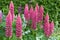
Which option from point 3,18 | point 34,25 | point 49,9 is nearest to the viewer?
point 34,25

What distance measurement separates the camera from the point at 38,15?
3.95m

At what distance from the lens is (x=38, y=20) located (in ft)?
12.8

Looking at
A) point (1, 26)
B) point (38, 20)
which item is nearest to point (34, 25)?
point (38, 20)

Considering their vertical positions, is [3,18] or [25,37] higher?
[3,18]

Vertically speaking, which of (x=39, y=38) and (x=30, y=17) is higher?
(x=30, y=17)

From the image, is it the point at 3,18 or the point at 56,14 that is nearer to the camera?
the point at 3,18

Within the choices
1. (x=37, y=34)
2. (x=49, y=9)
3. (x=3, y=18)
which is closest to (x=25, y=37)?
(x=37, y=34)

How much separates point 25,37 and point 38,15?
39cm

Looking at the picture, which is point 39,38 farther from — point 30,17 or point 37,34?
point 30,17

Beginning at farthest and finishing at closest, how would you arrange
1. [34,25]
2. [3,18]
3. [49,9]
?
[49,9] → [3,18] → [34,25]

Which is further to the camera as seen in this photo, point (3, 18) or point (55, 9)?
point (55, 9)

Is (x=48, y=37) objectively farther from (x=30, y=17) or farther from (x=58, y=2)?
(x=58, y=2)

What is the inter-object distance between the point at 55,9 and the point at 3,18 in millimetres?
2885

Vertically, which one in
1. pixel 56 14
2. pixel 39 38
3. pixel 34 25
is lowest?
pixel 56 14
